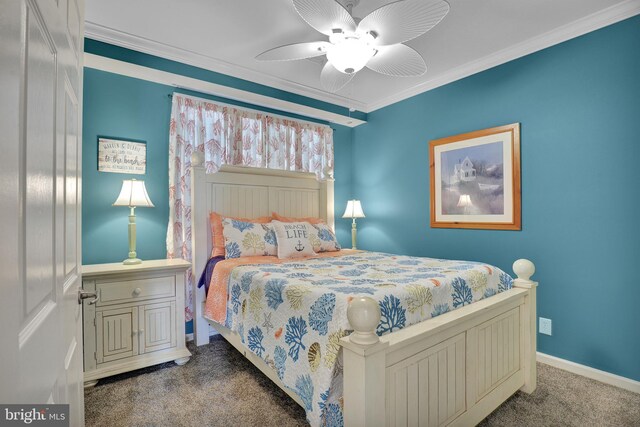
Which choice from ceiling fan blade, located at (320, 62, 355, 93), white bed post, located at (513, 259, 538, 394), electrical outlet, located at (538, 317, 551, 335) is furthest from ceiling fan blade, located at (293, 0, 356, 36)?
electrical outlet, located at (538, 317, 551, 335)

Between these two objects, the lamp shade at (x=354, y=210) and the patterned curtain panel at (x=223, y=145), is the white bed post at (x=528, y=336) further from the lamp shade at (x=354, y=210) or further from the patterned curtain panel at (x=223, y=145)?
the patterned curtain panel at (x=223, y=145)

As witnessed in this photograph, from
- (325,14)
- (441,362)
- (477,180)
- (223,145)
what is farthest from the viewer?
(223,145)

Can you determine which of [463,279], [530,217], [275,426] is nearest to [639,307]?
[530,217]

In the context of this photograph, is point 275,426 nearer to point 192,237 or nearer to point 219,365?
point 219,365

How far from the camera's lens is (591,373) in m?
2.37

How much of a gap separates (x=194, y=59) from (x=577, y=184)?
3332 mm

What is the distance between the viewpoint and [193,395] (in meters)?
2.10

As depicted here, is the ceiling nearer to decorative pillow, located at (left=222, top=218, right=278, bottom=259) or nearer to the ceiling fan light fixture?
the ceiling fan light fixture

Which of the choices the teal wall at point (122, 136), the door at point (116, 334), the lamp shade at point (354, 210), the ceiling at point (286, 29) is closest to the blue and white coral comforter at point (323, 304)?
the door at point (116, 334)

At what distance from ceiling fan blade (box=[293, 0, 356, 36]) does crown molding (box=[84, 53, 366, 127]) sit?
64.9 inches

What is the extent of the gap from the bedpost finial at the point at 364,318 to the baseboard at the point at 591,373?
222cm

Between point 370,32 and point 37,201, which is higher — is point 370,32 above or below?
above

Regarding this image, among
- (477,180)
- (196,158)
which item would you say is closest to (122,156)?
(196,158)

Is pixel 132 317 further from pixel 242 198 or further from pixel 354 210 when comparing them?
pixel 354 210
